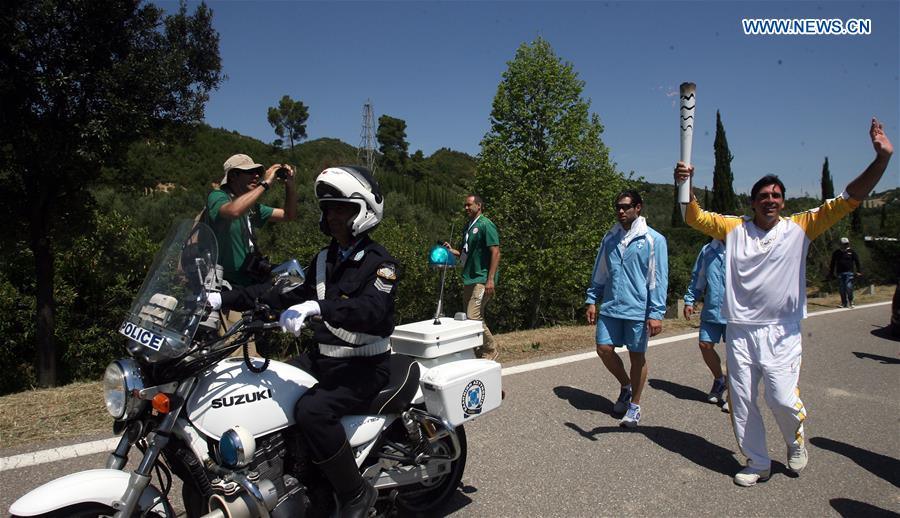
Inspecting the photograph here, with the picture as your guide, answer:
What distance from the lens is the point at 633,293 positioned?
5156mm

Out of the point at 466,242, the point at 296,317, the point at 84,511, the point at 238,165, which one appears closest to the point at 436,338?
the point at 296,317

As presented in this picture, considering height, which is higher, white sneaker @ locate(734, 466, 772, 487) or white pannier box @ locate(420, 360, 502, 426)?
white pannier box @ locate(420, 360, 502, 426)

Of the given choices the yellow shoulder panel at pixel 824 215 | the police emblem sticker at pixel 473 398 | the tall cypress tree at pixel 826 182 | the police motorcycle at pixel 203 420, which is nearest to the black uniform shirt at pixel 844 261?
the yellow shoulder panel at pixel 824 215

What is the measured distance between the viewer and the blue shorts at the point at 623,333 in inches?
202

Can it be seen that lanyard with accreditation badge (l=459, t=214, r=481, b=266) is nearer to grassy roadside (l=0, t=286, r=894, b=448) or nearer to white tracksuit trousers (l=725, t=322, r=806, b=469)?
white tracksuit trousers (l=725, t=322, r=806, b=469)

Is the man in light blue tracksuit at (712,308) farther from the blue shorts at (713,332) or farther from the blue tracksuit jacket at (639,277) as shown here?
the blue tracksuit jacket at (639,277)

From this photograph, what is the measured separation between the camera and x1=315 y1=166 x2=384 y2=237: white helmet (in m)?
2.88

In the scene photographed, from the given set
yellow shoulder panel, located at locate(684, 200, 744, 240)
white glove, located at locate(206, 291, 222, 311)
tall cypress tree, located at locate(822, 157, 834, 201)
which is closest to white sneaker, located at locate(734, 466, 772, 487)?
yellow shoulder panel, located at locate(684, 200, 744, 240)

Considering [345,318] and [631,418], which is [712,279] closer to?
[631,418]

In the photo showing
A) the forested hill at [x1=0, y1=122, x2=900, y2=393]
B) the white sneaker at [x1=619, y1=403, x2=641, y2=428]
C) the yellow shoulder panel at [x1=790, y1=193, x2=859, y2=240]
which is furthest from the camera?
the forested hill at [x1=0, y1=122, x2=900, y2=393]

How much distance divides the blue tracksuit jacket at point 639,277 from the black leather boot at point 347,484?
3097 mm

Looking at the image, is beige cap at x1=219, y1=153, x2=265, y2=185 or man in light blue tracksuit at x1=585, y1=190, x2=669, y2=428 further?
man in light blue tracksuit at x1=585, y1=190, x2=669, y2=428

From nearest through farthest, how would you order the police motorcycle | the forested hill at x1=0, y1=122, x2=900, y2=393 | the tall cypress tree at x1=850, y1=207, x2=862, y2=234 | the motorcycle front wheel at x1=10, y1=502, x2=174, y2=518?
the motorcycle front wheel at x1=10, y1=502, x2=174, y2=518 → the police motorcycle → the forested hill at x1=0, y1=122, x2=900, y2=393 → the tall cypress tree at x1=850, y1=207, x2=862, y2=234

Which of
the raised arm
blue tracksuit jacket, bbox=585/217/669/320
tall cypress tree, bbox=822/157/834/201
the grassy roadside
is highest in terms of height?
tall cypress tree, bbox=822/157/834/201
